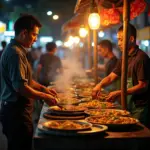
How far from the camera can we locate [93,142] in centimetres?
349

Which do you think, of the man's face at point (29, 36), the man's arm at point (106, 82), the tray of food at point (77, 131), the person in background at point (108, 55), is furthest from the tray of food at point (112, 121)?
the person in background at point (108, 55)

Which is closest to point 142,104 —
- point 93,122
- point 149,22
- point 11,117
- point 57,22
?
point 93,122

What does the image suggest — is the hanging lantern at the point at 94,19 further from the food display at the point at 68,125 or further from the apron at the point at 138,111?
the food display at the point at 68,125

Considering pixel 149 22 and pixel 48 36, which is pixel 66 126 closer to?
pixel 149 22

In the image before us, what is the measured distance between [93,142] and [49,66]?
851 cm

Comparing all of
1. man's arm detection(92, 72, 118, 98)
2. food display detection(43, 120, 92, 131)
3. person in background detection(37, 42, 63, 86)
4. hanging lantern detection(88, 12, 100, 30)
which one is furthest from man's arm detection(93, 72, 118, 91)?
person in background detection(37, 42, 63, 86)

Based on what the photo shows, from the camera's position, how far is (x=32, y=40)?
508 cm

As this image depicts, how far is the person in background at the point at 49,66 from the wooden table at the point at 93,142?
8.23m

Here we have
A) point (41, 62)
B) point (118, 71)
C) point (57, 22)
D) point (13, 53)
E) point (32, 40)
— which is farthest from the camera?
point (57, 22)

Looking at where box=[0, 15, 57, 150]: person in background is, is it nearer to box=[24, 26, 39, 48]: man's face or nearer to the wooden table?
box=[24, 26, 39, 48]: man's face

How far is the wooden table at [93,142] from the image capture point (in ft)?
11.4

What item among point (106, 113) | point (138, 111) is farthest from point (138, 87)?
point (106, 113)

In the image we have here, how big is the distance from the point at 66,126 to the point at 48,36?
51.7 meters

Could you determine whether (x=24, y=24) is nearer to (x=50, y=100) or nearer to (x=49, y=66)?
(x=50, y=100)
